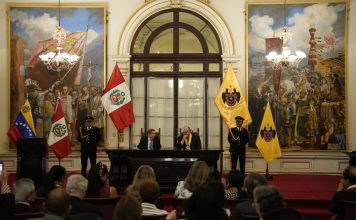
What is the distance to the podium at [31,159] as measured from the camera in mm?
12312

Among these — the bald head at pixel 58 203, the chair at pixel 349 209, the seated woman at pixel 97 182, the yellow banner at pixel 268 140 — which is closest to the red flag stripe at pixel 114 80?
the yellow banner at pixel 268 140

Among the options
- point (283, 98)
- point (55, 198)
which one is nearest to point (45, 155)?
point (283, 98)

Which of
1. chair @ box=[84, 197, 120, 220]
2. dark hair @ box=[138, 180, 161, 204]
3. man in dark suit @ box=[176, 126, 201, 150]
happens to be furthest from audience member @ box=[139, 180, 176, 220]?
man in dark suit @ box=[176, 126, 201, 150]

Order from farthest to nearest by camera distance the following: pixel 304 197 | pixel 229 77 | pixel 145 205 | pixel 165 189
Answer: pixel 229 77, pixel 165 189, pixel 304 197, pixel 145 205

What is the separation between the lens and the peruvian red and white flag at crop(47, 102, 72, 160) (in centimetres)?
1470

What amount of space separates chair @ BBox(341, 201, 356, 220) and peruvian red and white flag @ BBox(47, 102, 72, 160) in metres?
8.94

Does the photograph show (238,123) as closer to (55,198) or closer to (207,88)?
(207,88)

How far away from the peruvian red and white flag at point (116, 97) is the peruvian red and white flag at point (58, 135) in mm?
1177

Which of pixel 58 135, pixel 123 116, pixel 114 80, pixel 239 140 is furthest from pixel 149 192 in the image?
pixel 123 116

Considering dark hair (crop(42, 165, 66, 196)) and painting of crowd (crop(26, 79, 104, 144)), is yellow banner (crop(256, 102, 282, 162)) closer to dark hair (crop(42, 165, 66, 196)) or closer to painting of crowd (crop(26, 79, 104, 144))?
painting of crowd (crop(26, 79, 104, 144))

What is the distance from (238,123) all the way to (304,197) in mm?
3359

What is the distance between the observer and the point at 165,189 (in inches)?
484

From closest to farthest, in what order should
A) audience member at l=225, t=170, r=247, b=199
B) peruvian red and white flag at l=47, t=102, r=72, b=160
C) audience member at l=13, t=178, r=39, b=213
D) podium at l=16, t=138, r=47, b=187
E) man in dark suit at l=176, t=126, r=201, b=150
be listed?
audience member at l=13, t=178, r=39, b=213, audience member at l=225, t=170, r=247, b=199, podium at l=16, t=138, r=47, b=187, man in dark suit at l=176, t=126, r=201, b=150, peruvian red and white flag at l=47, t=102, r=72, b=160

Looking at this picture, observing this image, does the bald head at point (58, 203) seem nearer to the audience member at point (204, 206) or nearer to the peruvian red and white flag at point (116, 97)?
the audience member at point (204, 206)
